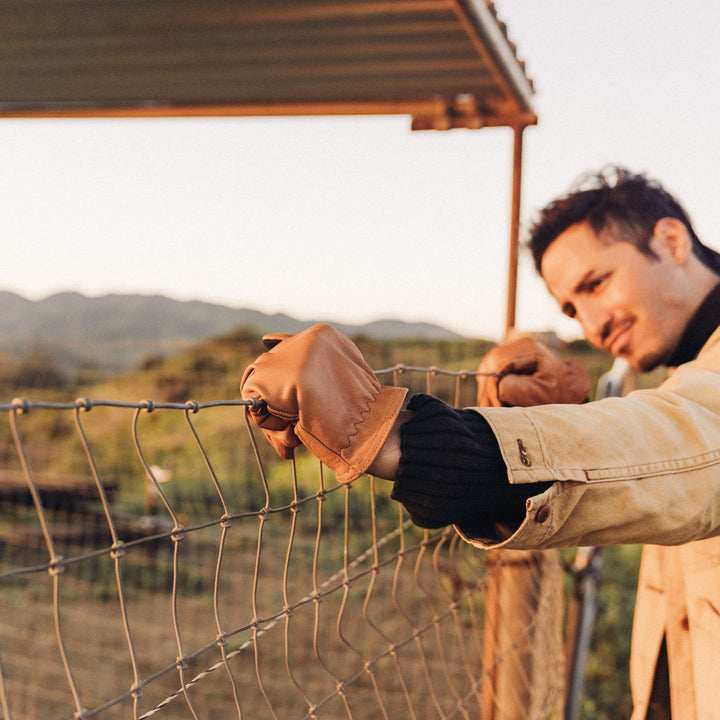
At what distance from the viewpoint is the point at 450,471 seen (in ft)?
2.32

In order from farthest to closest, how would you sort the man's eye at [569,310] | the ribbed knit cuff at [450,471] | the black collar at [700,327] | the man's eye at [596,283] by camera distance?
the man's eye at [569,310] < the man's eye at [596,283] < the black collar at [700,327] < the ribbed knit cuff at [450,471]

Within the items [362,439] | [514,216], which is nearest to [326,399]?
[362,439]

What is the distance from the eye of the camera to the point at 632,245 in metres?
1.54

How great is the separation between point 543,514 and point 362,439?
0.65 feet

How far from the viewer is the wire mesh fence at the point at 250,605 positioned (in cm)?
196

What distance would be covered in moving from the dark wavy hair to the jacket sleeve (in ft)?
2.79

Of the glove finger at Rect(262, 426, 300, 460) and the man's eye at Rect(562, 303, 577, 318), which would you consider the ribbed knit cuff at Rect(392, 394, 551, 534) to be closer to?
the glove finger at Rect(262, 426, 300, 460)

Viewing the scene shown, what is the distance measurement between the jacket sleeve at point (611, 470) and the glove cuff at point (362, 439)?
0.34 ft

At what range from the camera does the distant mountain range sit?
910 centimetres

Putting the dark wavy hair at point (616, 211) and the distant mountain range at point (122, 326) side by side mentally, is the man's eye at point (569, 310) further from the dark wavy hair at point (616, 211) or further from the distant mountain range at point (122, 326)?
the distant mountain range at point (122, 326)

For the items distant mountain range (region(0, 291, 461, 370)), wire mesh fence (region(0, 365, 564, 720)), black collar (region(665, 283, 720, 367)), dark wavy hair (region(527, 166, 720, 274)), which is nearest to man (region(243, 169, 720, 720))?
wire mesh fence (region(0, 365, 564, 720))

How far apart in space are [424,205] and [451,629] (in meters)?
7.52

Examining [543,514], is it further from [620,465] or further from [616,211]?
[616,211]

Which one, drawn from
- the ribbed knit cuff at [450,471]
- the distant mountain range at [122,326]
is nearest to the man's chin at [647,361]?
the ribbed knit cuff at [450,471]
